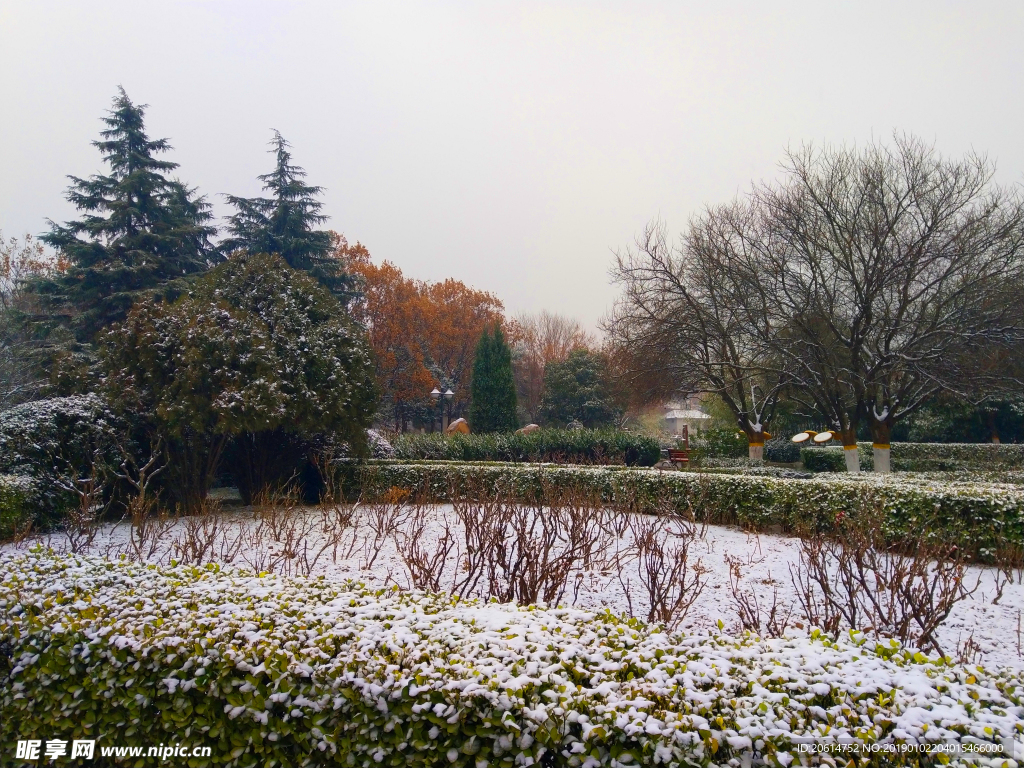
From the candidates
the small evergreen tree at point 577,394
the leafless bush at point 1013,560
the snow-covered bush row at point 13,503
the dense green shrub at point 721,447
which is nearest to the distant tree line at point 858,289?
the dense green shrub at point 721,447

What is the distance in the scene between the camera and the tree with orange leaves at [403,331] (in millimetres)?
27547

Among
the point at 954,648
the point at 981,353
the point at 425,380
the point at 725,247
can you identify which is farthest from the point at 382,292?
the point at 954,648

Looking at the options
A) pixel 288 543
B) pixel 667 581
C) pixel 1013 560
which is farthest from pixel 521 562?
pixel 1013 560

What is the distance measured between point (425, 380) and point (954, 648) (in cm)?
2468

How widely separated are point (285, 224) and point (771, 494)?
20.2 metres

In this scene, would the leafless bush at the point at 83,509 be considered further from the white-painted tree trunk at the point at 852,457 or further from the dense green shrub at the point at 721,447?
the dense green shrub at the point at 721,447

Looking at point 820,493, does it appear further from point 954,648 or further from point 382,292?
point 382,292

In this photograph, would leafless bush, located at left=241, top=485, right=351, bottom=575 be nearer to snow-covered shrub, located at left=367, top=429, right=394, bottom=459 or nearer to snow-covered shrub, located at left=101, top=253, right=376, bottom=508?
snow-covered shrub, located at left=101, top=253, right=376, bottom=508

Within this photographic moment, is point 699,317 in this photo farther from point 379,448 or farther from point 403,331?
point 403,331

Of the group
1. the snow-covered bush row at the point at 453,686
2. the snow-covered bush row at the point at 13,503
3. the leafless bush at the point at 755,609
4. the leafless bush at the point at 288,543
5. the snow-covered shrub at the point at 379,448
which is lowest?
the leafless bush at the point at 755,609

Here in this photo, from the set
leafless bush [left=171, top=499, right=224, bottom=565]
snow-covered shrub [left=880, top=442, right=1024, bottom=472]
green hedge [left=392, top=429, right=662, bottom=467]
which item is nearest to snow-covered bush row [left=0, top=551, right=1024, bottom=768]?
leafless bush [left=171, top=499, right=224, bottom=565]

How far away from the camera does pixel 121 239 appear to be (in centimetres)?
1777

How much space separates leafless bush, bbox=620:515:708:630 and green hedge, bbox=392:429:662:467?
7.99 metres

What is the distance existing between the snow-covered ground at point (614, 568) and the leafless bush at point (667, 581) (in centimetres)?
9
